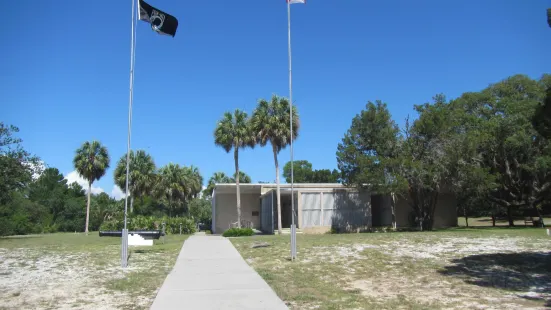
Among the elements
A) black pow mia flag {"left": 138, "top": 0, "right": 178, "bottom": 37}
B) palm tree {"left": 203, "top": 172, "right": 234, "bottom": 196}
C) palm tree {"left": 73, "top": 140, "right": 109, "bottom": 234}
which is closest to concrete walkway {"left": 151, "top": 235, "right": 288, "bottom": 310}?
black pow mia flag {"left": 138, "top": 0, "right": 178, "bottom": 37}

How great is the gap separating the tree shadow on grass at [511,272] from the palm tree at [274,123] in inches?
673

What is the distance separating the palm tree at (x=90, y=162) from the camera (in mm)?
38562

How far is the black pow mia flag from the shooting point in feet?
48.7

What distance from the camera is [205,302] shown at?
7652 millimetres

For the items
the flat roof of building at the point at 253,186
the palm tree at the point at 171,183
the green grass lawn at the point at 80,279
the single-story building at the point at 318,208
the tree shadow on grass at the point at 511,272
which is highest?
the palm tree at the point at 171,183

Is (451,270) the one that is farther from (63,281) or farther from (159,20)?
(159,20)

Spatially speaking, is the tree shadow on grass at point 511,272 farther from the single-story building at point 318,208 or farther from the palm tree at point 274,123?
the palm tree at point 274,123

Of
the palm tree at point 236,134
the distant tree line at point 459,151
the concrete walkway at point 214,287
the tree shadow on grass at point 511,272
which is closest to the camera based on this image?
the concrete walkway at point 214,287

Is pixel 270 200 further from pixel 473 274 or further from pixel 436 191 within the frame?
pixel 473 274

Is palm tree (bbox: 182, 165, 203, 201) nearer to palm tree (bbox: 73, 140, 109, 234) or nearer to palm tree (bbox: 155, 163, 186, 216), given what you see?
palm tree (bbox: 155, 163, 186, 216)

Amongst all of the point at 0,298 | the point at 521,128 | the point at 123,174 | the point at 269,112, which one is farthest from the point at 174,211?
the point at 0,298

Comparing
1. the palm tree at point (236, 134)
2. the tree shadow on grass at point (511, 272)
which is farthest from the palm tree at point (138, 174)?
the tree shadow on grass at point (511, 272)

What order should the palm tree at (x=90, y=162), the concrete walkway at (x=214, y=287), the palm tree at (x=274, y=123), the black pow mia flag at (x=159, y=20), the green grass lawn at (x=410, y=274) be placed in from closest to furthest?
1. the concrete walkway at (x=214, y=287)
2. the green grass lawn at (x=410, y=274)
3. the black pow mia flag at (x=159, y=20)
4. the palm tree at (x=274, y=123)
5. the palm tree at (x=90, y=162)

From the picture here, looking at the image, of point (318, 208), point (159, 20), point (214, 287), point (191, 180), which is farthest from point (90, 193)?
point (214, 287)
